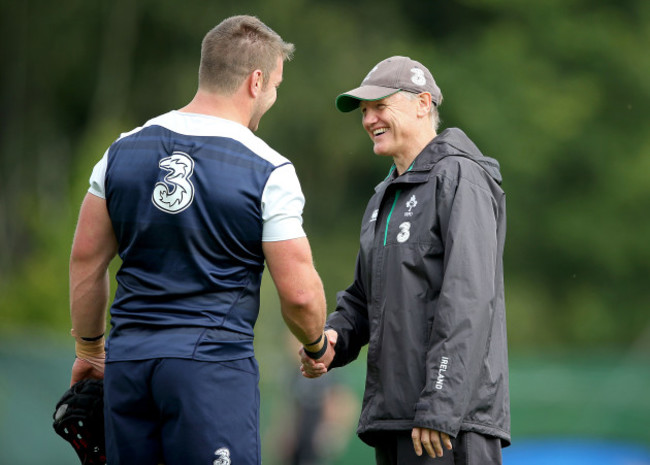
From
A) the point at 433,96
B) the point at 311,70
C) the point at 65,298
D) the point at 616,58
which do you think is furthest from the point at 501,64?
the point at 433,96

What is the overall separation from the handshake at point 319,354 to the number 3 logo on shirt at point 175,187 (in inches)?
38.7

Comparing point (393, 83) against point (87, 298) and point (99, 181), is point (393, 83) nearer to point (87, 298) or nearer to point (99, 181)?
point (99, 181)

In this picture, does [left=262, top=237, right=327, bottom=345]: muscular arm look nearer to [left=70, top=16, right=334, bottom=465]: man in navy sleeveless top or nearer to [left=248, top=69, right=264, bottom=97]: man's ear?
[left=70, top=16, right=334, bottom=465]: man in navy sleeveless top

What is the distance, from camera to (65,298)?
53.7 feet

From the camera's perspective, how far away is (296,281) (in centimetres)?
453

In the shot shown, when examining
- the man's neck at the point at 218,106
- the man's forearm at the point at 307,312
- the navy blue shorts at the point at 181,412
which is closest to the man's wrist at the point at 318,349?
the man's forearm at the point at 307,312

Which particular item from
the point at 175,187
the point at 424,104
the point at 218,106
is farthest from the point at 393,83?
the point at 175,187

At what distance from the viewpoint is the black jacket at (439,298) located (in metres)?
4.66

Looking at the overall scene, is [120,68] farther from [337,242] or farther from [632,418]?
[632,418]

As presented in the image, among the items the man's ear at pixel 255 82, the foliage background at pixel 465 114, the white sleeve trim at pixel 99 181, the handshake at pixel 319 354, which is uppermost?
the foliage background at pixel 465 114

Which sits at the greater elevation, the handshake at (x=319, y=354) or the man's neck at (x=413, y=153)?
the man's neck at (x=413, y=153)

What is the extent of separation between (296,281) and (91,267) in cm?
89

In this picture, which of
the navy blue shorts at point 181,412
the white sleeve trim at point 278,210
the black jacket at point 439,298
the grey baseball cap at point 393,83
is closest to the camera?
the navy blue shorts at point 181,412

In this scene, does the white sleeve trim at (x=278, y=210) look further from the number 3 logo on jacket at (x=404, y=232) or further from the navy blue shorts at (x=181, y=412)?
the number 3 logo on jacket at (x=404, y=232)
